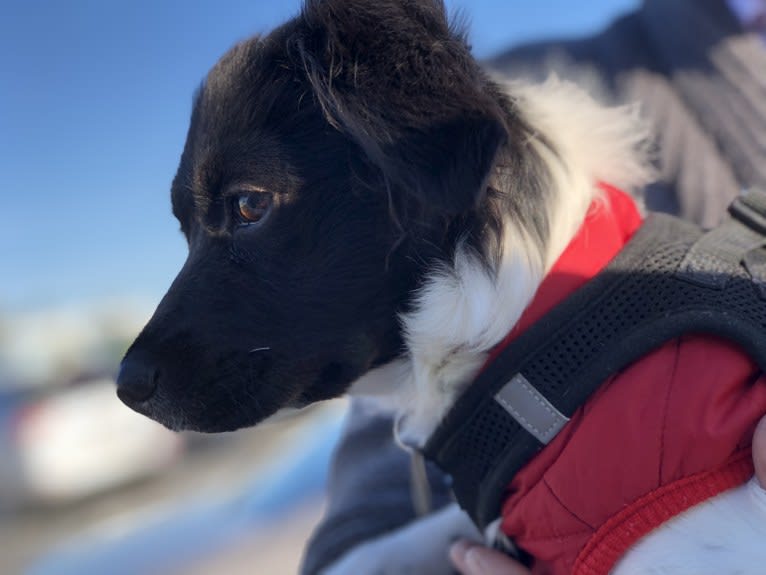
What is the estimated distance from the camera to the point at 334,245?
1.58m

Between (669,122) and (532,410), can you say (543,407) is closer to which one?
(532,410)

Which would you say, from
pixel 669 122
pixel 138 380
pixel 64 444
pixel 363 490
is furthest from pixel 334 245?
pixel 64 444

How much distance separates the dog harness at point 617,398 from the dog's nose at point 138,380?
24.3 inches

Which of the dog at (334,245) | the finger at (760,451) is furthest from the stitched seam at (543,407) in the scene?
the finger at (760,451)

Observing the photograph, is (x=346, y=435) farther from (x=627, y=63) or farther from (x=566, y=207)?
(x=627, y=63)

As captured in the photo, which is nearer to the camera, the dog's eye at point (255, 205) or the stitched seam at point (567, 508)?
the stitched seam at point (567, 508)

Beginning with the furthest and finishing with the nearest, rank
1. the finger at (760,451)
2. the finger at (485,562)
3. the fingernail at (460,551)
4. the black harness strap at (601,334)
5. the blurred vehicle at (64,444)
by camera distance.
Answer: the blurred vehicle at (64,444) < the fingernail at (460,551) < the finger at (485,562) < the black harness strap at (601,334) < the finger at (760,451)

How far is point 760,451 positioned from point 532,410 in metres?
0.38

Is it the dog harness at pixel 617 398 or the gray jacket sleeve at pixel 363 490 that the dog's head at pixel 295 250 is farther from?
the gray jacket sleeve at pixel 363 490

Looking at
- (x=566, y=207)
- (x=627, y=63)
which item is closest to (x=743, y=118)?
(x=627, y=63)

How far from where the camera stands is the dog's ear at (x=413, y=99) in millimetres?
1361

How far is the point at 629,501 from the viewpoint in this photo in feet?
4.22

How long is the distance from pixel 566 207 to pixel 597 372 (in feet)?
1.38

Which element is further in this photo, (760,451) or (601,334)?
(601,334)
